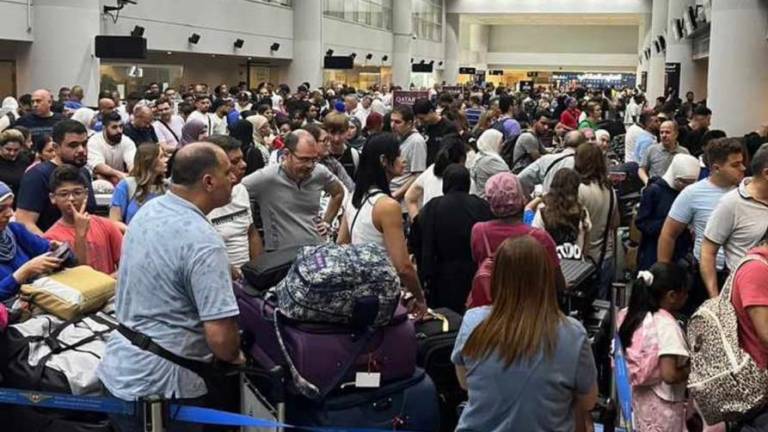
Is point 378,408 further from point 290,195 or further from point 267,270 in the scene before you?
point 290,195

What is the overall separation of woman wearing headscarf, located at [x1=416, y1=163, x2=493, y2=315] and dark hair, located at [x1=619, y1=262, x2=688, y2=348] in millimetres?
1334

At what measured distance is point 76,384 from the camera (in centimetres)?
378

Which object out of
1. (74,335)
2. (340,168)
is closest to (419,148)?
(340,168)

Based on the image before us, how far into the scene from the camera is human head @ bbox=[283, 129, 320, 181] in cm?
566

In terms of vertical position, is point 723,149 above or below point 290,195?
above

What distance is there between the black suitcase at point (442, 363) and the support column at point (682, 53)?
26131mm

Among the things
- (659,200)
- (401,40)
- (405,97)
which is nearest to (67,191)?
(659,200)

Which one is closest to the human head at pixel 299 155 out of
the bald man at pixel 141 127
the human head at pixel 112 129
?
the human head at pixel 112 129

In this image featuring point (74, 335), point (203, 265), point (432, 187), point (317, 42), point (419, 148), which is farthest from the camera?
point (317, 42)

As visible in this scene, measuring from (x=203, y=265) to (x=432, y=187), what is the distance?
12.9 feet

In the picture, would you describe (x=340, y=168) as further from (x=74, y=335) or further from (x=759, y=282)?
(x=759, y=282)

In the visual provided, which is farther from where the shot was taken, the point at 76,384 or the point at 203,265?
the point at 76,384

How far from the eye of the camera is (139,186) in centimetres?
559

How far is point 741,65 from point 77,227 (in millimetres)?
13058
